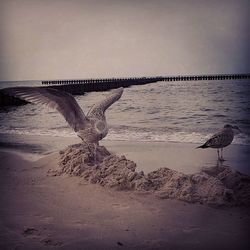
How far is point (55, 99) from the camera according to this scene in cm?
275

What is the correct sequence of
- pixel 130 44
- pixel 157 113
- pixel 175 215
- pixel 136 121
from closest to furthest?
pixel 175 215
pixel 130 44
pixel 136 121
pixel 157 113

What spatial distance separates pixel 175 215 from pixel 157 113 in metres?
4.11

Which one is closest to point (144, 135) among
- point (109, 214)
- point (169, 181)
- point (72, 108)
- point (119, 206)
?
point (72, 108)

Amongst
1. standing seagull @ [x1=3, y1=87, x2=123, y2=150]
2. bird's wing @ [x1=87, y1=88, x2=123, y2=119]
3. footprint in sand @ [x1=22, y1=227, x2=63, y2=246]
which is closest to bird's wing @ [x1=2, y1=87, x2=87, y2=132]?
standing seagull @ [x1=3, y1=87, x2=123, y2=150]

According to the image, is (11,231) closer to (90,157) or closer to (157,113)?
(90,157)

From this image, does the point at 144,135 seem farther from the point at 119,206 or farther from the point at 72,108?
the point at 119,206

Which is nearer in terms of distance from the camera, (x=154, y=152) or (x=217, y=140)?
(x=217, y=140)

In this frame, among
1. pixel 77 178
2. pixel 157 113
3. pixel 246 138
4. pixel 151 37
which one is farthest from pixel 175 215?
pixel 157 113

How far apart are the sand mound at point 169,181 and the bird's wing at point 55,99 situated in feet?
1.14

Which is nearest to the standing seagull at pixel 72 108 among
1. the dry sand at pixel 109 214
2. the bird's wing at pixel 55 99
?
the bird's wing at pixel 55 99

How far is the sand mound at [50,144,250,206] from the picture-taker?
219cm

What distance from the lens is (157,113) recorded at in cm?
601

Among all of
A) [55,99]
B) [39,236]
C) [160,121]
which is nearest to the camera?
[39,236]

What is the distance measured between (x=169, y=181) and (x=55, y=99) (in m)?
1.19
